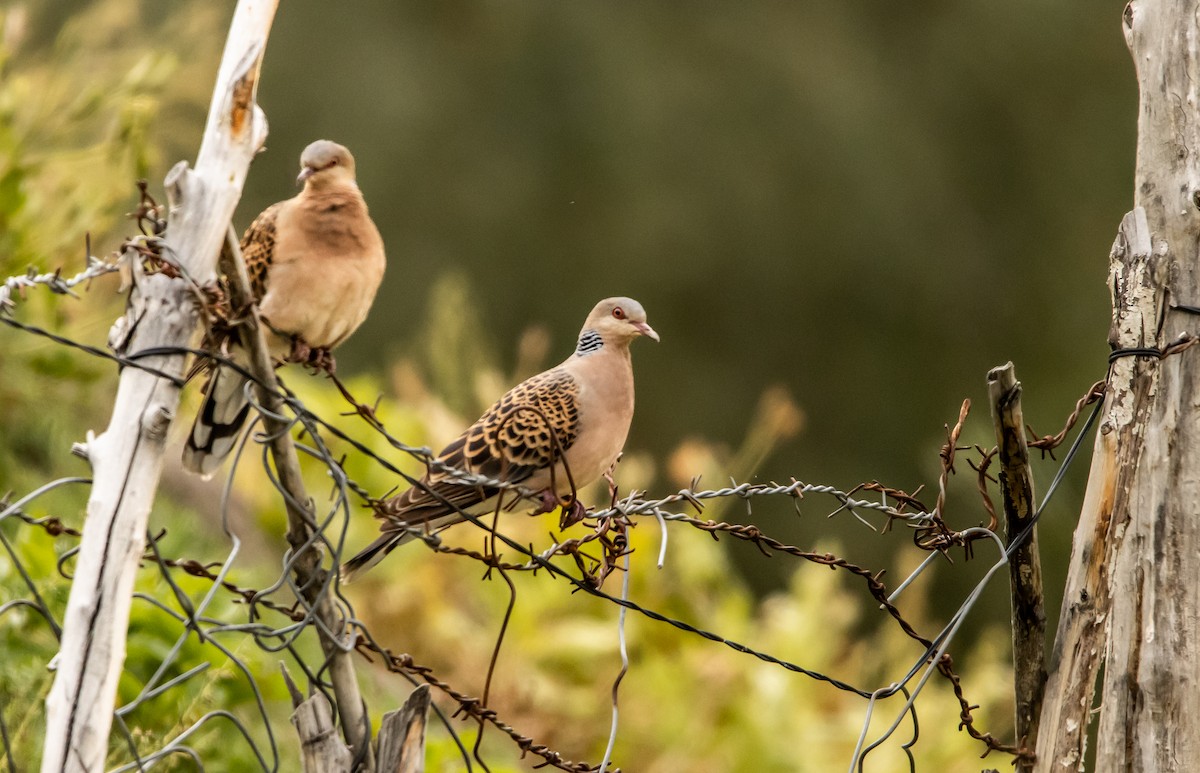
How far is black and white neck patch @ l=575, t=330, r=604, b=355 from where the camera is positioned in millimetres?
3285

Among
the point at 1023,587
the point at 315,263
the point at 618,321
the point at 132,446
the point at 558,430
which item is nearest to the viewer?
the point at 132,446

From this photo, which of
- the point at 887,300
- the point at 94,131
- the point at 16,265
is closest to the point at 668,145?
the point at 887,300

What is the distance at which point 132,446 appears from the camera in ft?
6.08

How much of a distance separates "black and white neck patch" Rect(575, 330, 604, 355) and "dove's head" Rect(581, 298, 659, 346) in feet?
0.07

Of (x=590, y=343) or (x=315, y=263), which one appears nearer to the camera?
(x=315, y=263)

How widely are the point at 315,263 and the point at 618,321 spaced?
73cm

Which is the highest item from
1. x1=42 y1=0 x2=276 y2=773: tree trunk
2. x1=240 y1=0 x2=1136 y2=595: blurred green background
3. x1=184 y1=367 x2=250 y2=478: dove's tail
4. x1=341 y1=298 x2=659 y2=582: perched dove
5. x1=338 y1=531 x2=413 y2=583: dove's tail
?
x1=240 y1=0 x2=1136 y2=595: blurred green background

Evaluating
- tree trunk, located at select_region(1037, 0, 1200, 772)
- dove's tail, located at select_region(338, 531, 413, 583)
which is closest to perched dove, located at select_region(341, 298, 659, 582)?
dove's tail, located at select_region(338, 531, 413, 583)

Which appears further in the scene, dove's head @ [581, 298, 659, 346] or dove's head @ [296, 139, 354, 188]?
dove's head @ [581, 298, 659, 346]

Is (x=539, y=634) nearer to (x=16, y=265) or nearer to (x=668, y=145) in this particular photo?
(x=16, y=265)

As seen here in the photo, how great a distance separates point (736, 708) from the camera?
18.1 ft

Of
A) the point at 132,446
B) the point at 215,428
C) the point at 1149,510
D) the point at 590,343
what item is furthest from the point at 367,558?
the point at 1149,510

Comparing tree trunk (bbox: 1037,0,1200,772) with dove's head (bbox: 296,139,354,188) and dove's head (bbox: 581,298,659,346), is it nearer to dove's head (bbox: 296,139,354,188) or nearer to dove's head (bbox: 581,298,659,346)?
dove's head (bbox: 581,298,659,346)

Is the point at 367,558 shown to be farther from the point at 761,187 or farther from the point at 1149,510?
the point at 761,187
